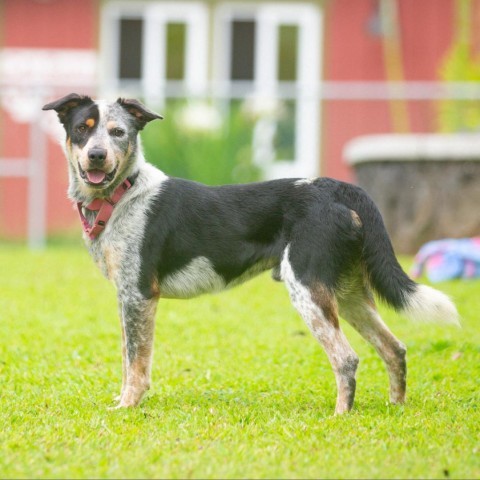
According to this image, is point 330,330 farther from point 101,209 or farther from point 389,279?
point 101,209

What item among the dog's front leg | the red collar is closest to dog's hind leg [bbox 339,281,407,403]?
the dog's front leg

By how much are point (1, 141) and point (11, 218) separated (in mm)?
1542

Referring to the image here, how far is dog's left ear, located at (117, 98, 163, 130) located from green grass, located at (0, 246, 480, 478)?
147 centimetres

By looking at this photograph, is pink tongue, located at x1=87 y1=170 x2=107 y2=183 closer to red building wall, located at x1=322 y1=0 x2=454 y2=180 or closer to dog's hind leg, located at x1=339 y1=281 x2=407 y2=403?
dog's hind leg, located at x1=339 y1=281 x2=407 y2=403

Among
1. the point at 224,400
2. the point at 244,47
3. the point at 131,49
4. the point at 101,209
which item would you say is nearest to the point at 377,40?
the point at 244,47

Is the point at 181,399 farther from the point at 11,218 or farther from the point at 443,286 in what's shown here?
the point at 11,218

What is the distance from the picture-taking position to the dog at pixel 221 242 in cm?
460

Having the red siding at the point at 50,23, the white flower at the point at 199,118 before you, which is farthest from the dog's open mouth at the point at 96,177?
the red siding at the point at 50,23

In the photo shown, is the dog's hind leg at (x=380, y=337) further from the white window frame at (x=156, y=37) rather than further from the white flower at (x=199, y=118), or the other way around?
the white window frame at (x=156, y=37)

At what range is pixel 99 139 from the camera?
481cm

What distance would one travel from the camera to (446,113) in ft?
42.8

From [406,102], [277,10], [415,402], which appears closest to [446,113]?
[406,102]

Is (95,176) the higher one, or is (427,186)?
(95,176)

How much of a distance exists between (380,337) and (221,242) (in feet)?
3.07
